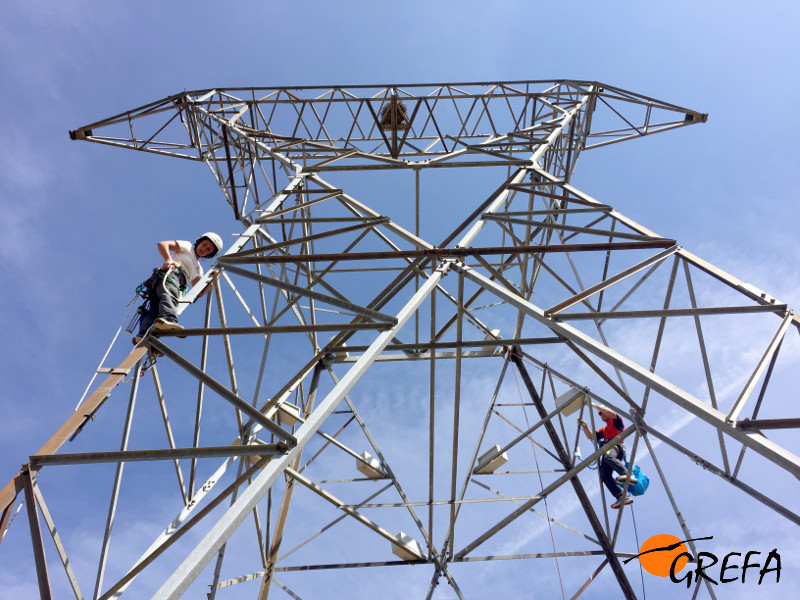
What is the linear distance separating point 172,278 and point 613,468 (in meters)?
9.12

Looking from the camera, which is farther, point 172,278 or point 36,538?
point 172,278

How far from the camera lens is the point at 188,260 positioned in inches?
321

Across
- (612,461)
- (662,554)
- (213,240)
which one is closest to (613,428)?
(612,461)

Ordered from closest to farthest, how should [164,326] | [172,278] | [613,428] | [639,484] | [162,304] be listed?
[164,326], [162,304], [172,278], [639,484], [613,428]

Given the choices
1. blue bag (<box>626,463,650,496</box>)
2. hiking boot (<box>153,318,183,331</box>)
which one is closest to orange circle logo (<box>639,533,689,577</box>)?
blue bag (<box>626,463,650,496</box>)

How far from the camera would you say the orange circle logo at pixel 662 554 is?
346 inches

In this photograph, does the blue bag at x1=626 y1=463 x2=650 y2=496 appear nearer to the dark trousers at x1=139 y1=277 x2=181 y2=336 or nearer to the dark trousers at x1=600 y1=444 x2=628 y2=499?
the dark trousers at x1=600 y1=444 x2=628 y2=499

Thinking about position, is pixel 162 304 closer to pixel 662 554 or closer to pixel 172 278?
pixel 172 278

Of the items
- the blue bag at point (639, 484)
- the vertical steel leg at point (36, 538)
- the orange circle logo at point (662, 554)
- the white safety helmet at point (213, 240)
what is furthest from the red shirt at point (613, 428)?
the vertical steel leg at point (36, 538)

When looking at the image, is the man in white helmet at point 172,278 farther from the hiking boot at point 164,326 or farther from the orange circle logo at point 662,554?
the orange circle logo at point 662,554

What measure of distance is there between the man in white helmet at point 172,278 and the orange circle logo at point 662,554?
8.11 metres

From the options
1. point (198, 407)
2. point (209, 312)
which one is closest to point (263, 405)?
point (198, 407)

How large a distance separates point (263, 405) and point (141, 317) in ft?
10.2

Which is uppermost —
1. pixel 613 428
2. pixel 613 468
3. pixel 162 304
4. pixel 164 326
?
pixel 613 428
